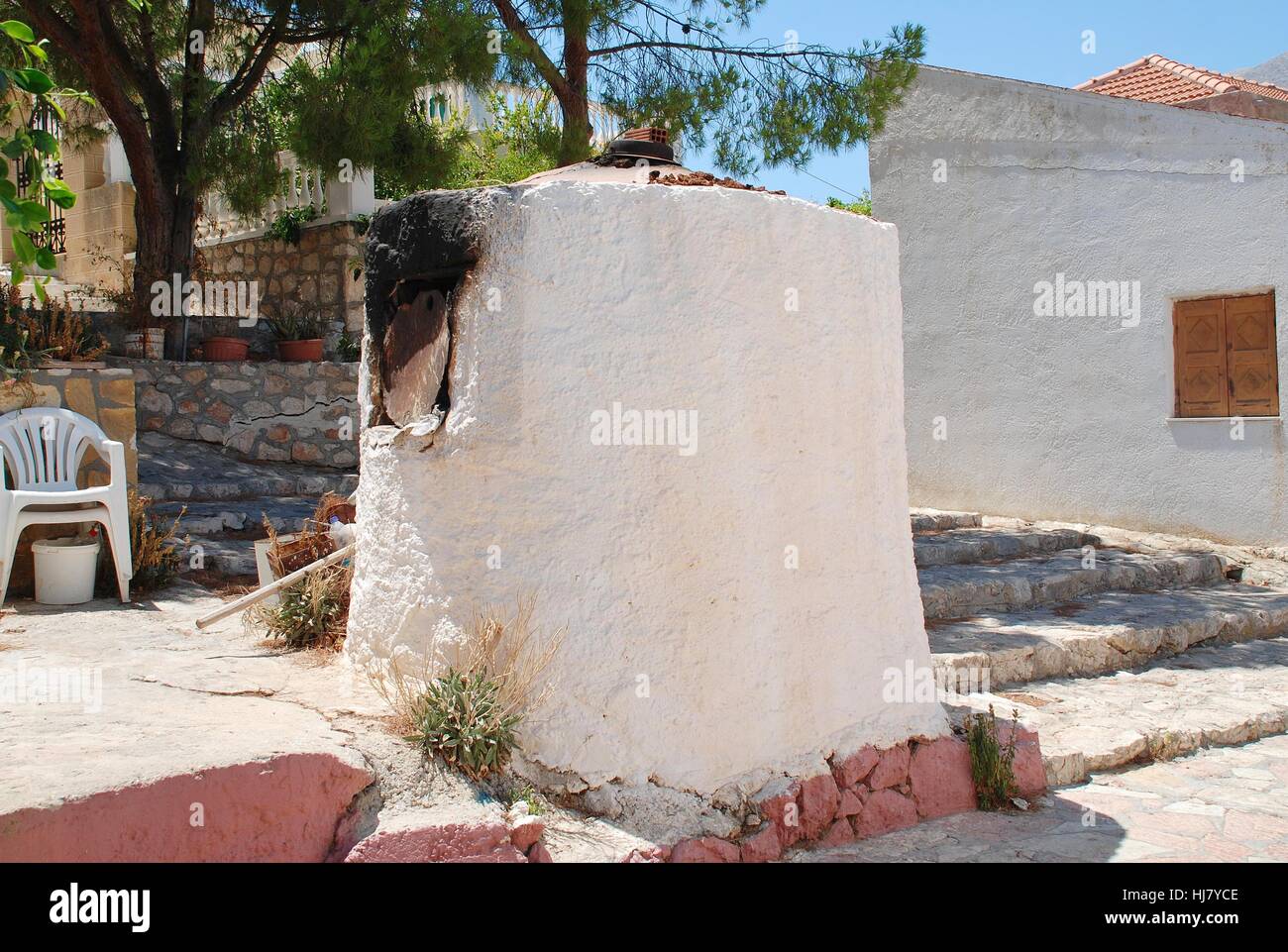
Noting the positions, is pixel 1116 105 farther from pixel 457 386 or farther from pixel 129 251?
pixel 129 251

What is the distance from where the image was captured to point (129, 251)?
14445 mm

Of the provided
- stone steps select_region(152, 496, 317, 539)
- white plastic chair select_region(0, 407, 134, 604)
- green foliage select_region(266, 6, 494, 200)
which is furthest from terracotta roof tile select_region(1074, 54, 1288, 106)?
white plastic chair select_region(0, 407, 134, 604)

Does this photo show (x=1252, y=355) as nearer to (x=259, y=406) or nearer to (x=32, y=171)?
(x=259, y=406)

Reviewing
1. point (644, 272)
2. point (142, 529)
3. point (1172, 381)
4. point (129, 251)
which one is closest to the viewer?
point (644, 272)

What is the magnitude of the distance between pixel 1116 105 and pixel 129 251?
11890 millimetres

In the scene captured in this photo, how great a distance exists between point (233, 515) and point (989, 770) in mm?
5479

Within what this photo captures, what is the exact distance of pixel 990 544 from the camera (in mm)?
8492

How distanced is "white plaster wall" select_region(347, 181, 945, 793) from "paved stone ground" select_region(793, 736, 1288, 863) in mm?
600

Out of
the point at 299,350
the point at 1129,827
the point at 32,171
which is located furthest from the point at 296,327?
the point at 1129,827

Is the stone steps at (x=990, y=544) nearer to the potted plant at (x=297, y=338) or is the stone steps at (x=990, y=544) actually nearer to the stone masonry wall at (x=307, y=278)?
the potted plant at (x=297, y=338)

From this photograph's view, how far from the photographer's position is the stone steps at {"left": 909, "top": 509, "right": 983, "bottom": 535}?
956 cm

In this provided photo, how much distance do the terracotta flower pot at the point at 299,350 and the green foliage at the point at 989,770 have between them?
840cm

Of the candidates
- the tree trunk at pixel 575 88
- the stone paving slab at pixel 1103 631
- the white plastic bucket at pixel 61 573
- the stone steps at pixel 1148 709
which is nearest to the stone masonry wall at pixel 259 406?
the tree trunk at pixel 575 88
